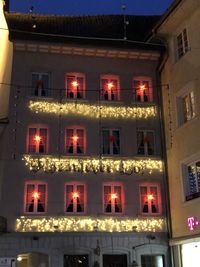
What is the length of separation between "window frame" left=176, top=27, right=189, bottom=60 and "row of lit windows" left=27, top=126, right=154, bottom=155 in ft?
12.1

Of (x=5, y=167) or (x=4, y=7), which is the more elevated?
(x=4, y=7)

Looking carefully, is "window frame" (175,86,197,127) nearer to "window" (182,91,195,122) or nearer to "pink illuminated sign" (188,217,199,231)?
"window" (182,91,195,122)

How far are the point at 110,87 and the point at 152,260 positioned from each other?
25.4 feet

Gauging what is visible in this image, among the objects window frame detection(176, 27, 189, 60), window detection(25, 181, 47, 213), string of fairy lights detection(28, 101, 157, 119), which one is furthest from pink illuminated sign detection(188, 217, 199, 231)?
window frame detection(176, 27, 189, 60)

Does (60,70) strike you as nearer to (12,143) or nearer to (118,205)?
(12,143)

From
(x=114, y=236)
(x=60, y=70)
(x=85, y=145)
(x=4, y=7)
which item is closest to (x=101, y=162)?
(x=85, y=145)

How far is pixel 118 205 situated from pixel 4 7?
39.7 ft

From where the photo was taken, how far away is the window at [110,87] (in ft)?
→ 72.0

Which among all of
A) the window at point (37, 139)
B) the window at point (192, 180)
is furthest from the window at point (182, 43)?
the window at point (37, 139)

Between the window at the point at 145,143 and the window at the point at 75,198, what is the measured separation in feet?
10.2

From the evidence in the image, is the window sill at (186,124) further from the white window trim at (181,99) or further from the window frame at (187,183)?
the window frame at (187,183)

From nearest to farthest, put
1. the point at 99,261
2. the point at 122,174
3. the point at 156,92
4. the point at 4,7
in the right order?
the point at 99,261
the point at 122,174
the point at 156,92
the point at 4,7

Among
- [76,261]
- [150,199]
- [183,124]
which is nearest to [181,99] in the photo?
[183,124]

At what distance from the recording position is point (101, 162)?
20672 mm
